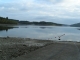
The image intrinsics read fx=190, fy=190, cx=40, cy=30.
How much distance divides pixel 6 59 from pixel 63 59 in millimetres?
2949

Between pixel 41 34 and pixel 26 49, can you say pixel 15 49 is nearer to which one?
pixel 26 49

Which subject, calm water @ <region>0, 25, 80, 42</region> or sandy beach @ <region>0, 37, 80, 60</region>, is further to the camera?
calm water @ <region>0, 25, 80, 42</region>

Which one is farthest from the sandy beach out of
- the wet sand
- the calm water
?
the calm water

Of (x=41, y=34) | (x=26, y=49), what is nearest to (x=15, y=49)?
(x=26, y=49)

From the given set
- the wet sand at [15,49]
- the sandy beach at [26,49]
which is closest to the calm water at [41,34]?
the wet sand at [15,49]

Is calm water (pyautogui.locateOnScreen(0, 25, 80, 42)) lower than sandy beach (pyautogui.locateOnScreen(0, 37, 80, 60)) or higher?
lower

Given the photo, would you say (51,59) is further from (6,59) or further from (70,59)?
(6,59)

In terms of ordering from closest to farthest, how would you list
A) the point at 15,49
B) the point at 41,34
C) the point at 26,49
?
the point at 15,49 → the point at 26,49 → the point at 41,34

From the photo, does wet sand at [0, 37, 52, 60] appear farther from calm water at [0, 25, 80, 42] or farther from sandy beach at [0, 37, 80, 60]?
calm water at [0, 25, 80, 42]

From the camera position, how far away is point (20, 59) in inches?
383

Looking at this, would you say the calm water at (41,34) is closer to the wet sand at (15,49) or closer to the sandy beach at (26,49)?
the wet sand at (15,49)

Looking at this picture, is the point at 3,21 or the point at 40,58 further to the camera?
the point at 3,21

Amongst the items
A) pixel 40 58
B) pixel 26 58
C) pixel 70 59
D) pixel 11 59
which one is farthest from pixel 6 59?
pixel 70 59

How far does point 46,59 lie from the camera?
9719 millimetres
